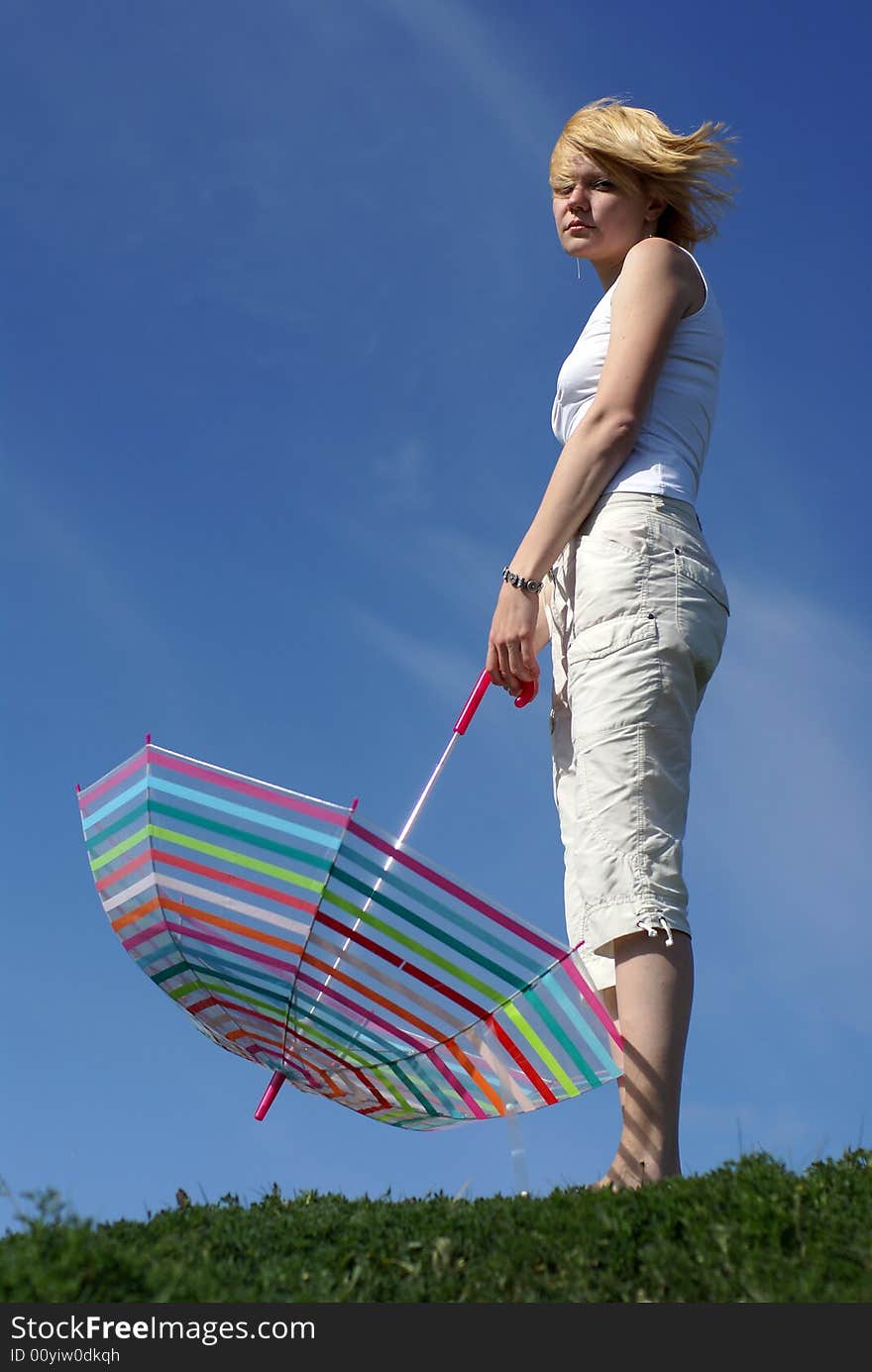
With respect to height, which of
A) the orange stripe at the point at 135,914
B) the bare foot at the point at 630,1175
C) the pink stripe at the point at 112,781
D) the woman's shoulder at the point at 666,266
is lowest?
the bare foot at the point at 630,1175

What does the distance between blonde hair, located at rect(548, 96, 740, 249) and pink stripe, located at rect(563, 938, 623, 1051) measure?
8.41 ft

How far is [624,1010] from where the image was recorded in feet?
12.5

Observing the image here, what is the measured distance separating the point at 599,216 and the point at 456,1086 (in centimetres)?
292

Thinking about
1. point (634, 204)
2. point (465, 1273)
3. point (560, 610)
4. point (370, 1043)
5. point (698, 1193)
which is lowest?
point (465, 1273)

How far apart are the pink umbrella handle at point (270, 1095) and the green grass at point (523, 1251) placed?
2.81ft

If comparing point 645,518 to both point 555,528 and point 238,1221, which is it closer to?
point 555,528

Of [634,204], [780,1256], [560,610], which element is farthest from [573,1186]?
[634,204]

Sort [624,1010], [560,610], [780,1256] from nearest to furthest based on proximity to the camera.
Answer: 1. [780,1256]
2. [624,1010]
3. [560,610]

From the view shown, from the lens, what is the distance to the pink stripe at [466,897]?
3.88m

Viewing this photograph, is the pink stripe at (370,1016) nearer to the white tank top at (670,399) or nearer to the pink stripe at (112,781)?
the pink stripe at (112,781)

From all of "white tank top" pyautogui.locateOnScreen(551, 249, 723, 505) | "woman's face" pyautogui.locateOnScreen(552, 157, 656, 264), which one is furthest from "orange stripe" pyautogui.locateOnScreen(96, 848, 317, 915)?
"woman's face" pyautogui.locateOnScreen(552, 157, 656, 264)

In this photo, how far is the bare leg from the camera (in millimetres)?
3748

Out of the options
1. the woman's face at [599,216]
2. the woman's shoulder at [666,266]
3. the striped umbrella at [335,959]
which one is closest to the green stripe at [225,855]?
the striped umbrella at [335,959]

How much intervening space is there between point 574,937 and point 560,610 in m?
1.03
